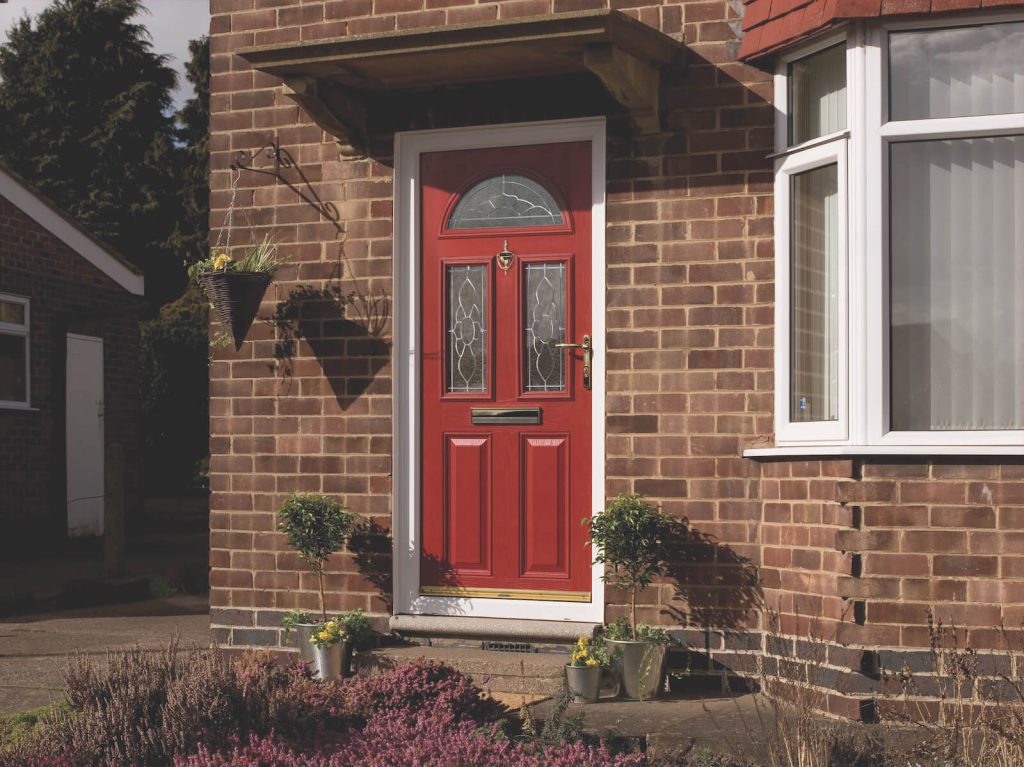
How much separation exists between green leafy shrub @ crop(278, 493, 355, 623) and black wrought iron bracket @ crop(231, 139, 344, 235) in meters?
1.49

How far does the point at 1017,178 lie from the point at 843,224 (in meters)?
0.75

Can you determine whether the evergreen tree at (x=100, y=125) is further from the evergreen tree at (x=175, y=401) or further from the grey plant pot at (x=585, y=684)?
the grey plant pot at (x=585, y=684)

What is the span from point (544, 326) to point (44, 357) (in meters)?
10.00

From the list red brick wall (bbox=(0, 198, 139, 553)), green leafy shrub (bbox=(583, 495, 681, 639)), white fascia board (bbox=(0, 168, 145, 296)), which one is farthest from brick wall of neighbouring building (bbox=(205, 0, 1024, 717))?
red brick wall (bbox=(0, 198, 139, 553))

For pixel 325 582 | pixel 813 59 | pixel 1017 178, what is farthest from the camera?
pixel 325 582

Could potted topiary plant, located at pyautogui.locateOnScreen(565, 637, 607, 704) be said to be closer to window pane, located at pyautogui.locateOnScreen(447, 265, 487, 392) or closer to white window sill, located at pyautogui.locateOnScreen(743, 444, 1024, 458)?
white window sill, located at pyautogui.locateOnScreen(743, 444, 1024, 458)

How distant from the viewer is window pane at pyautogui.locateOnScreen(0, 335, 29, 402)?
46.2ft

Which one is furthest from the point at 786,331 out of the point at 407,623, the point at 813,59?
the point at 407,623

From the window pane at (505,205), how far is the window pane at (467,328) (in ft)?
0.85

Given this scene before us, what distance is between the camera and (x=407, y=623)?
6355 mm

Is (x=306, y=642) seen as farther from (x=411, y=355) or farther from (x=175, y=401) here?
(x=175, y=401)

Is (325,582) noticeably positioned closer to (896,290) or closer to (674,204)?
(674,204)

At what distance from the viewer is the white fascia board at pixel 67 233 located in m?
13.8

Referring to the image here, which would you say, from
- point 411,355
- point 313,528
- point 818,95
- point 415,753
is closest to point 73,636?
point 313,528
